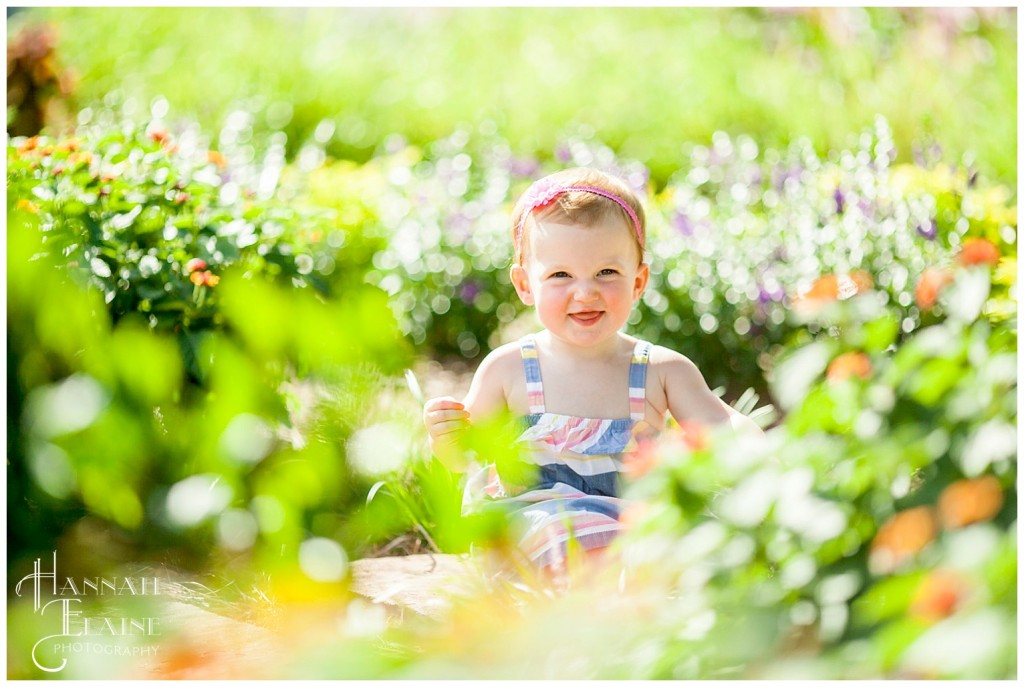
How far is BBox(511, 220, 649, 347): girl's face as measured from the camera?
2523mm

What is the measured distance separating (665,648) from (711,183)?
4.30m

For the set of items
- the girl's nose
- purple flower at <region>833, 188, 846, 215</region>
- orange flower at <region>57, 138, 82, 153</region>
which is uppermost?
purple flower at <region>833, 188, 846, 215</region>

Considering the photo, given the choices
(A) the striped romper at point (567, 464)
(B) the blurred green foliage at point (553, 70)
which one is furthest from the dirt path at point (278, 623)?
(B) the blurred green foliage at point (553, 70)

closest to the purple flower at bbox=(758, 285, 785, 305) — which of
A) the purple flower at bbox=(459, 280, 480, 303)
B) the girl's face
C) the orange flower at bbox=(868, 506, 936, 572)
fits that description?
the purple flower at bbox=(459, 280, 480, 303)

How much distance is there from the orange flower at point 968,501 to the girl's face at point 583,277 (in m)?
1.26

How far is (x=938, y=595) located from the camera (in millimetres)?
1142

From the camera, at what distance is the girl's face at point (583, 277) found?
8.28ft

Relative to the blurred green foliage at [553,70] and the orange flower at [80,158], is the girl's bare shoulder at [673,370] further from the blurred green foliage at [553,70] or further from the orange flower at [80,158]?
the blurred green foliage at [553,70]

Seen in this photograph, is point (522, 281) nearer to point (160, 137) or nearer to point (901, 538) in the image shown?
point (160, 137)

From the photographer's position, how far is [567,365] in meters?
2.67

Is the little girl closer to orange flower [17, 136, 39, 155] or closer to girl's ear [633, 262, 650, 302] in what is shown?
girl's ear [633, 262, 650, 302]

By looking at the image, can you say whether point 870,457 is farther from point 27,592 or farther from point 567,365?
point 27,592

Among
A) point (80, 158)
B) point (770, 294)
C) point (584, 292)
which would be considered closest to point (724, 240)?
point (770, 294)

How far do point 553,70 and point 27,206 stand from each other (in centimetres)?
571
